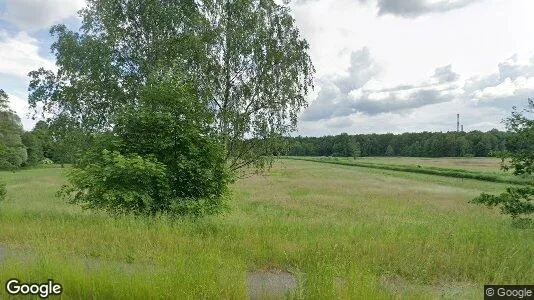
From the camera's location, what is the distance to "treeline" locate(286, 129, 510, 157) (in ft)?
375

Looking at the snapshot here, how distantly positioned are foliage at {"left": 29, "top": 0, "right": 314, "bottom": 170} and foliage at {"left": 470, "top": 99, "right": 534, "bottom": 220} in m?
8.91

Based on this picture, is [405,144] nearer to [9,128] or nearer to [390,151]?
[390,151]

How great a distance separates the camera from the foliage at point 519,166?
9570 mm

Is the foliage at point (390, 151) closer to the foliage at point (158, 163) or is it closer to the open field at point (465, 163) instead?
the open field at point (465, 163)

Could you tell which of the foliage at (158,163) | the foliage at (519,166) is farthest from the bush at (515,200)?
the foliage at (158,163)

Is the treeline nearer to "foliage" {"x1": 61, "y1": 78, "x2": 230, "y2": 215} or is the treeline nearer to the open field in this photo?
the open field

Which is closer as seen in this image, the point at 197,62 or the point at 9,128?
the point at 197,62

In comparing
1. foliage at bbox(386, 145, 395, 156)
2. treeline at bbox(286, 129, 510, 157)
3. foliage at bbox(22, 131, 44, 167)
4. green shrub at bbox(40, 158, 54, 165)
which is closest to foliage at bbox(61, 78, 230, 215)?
foliage at bbox(22, 131, 44, 167)

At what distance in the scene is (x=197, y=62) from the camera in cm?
1551

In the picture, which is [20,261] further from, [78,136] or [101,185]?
[78,136]

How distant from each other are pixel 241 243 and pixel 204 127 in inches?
198

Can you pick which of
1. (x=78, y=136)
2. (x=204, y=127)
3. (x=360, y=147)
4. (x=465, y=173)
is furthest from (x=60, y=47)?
(x=360, y=147)

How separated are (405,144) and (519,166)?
14049 centimetres

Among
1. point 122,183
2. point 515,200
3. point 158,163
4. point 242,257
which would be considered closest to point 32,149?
point 122,183
